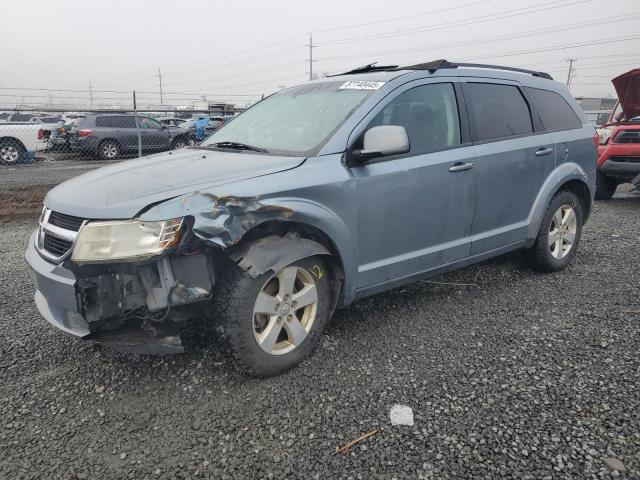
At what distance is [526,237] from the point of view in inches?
154

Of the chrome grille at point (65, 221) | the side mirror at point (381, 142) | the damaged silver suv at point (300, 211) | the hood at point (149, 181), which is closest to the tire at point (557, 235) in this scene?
the damaged silver suv at point (300, 211)

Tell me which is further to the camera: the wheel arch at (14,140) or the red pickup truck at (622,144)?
the wheel arch at (14,140)

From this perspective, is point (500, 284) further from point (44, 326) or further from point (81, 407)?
point (44, 326)

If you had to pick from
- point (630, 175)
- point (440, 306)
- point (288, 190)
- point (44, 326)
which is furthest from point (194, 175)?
point (630, 175)

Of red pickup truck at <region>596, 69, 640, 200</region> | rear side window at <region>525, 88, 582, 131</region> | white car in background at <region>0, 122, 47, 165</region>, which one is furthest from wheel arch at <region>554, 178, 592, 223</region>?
white car in background at <region>0, 122, 47, 165</region>

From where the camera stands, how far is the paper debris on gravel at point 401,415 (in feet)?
7.38

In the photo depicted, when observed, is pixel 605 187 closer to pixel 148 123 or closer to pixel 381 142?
pixel 381 142

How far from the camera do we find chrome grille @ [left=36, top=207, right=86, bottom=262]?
92.7 inches

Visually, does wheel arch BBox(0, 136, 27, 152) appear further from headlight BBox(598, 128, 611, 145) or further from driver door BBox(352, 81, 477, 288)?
headlight BBox(598, 128, 611, 145)

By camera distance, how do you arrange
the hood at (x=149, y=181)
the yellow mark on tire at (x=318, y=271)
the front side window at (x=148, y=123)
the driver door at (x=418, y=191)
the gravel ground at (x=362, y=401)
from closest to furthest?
the gravel ground at (x=362, y=401)
the hood at (x=149, y=181)
the yellow mark on tire at (x=318, y=271)
the driver door at (x=418, y=191)
the front side window at (x=148, y=123)

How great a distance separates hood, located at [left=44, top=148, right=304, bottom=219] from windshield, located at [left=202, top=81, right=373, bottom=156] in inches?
9.0

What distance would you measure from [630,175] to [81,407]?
8.18 meters

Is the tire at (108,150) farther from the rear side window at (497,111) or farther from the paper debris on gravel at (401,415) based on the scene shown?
the paper debris on gravel at (401,415)

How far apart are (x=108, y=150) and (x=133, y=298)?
13.8 meters
